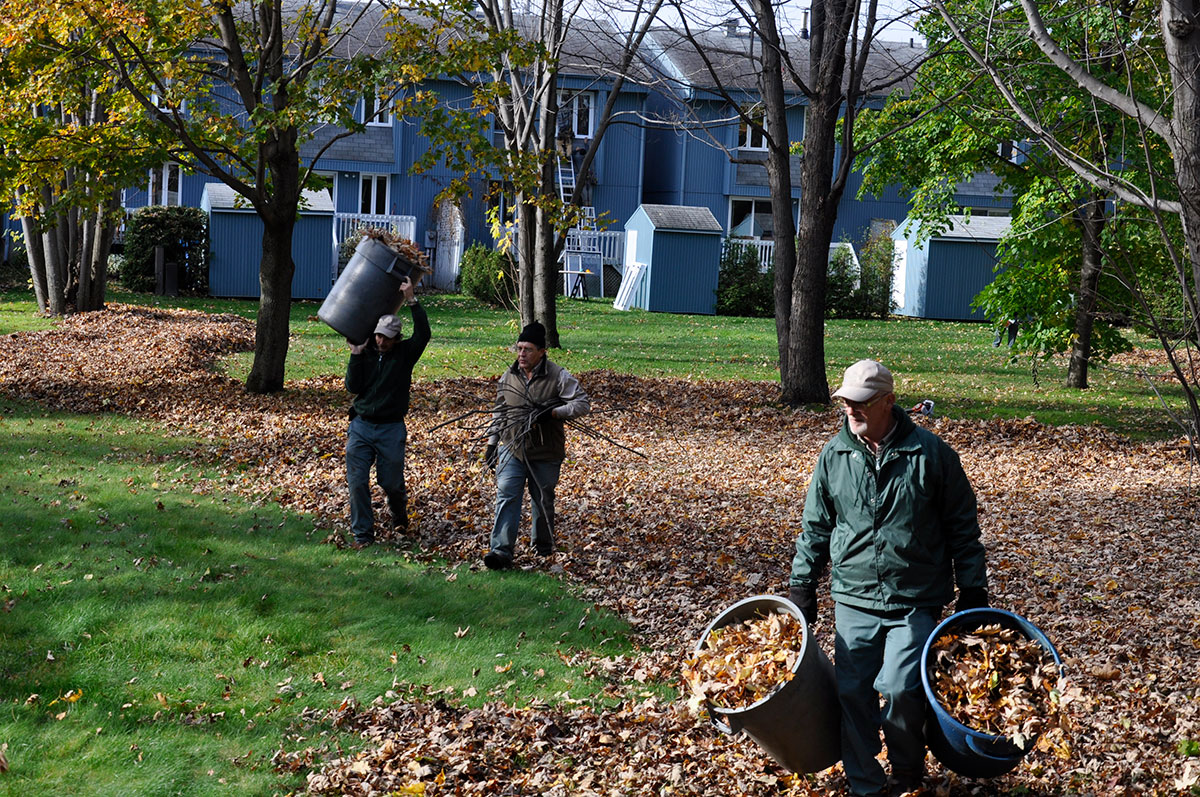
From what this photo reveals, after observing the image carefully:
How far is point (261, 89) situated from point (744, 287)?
19.7 metres

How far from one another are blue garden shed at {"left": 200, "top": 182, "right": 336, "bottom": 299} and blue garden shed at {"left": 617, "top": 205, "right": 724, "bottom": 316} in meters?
9.03

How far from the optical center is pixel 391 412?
8430 mm

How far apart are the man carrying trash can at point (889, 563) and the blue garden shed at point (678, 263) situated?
28030 millimetres

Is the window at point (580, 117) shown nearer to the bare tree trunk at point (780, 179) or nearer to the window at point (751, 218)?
the window at point (751, 218)

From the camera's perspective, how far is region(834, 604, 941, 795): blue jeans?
4.36 meters

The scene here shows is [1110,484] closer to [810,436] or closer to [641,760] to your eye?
[810,436]

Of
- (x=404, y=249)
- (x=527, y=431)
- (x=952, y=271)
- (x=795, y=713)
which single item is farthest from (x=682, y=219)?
(x=795, y=713)

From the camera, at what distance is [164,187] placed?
1442 inches

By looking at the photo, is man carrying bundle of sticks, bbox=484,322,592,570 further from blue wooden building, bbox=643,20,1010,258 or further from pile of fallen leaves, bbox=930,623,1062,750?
blue wooden building, bbox=643,20,1010,258

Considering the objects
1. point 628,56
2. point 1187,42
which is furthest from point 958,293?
point 1187,42

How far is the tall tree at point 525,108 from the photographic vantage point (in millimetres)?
13844

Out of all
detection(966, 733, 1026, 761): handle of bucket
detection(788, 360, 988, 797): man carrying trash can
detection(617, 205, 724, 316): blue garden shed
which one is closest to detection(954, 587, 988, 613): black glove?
detection(788, 360, 988, 797): man carrying trash can

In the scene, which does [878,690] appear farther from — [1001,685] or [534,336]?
[534,336]

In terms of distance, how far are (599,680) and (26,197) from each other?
13093 mm
